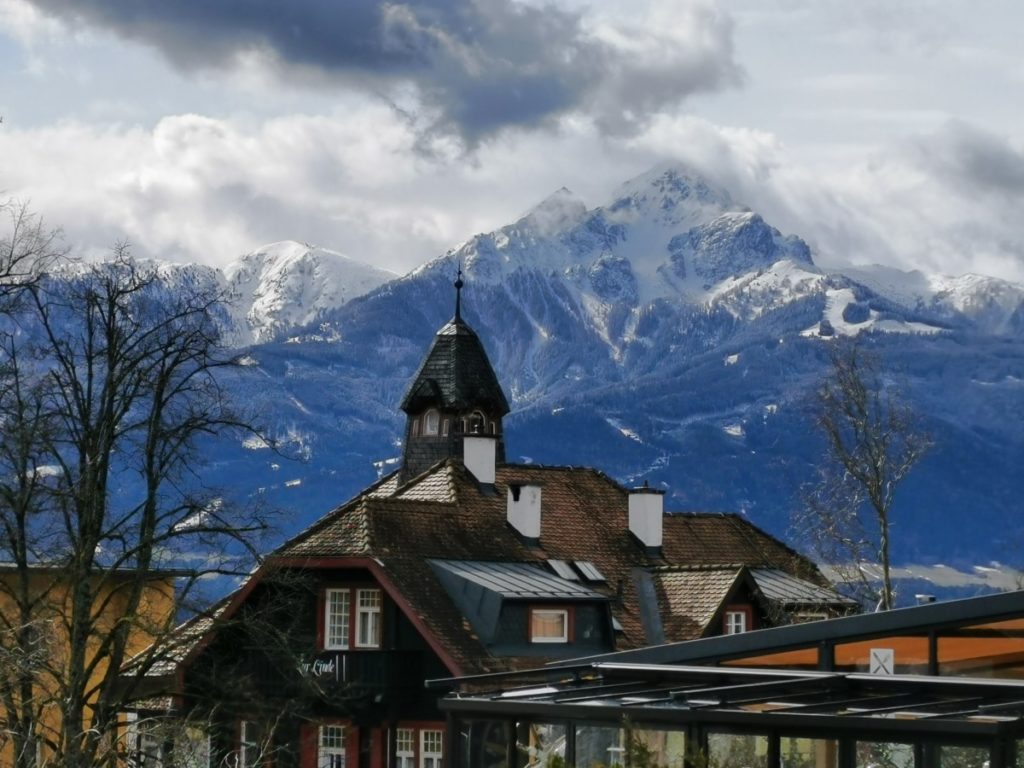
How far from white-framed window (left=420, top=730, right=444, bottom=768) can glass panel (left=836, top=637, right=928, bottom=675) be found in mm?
17928

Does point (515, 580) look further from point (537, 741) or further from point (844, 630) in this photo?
point (537, 741)

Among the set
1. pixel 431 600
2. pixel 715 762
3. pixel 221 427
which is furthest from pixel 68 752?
pixel 431 600

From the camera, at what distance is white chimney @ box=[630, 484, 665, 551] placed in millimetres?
56500

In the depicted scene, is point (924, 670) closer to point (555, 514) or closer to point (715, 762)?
point (715, 762)

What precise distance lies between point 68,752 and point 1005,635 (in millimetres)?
12663

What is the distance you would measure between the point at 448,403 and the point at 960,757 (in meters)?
58.1

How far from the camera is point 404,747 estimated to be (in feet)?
149

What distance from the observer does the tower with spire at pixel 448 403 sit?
79.9 m

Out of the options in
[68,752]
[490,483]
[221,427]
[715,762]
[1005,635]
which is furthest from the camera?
[490,483]

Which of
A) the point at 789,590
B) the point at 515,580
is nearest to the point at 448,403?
the point at 789,590

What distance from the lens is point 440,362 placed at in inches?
3204

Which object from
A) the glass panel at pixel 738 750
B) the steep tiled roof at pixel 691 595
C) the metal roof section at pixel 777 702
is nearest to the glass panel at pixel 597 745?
the metal roof section at pixel 777 702

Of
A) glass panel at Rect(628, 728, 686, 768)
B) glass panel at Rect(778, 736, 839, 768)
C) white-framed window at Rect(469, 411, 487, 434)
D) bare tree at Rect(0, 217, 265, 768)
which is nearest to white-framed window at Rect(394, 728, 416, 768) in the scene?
bare tree at Rect(0, 217, 265, 768)

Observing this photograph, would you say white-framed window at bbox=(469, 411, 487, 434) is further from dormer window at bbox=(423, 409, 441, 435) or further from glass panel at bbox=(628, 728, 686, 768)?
glass panel at bbox=(628, 728, 686, 768)
